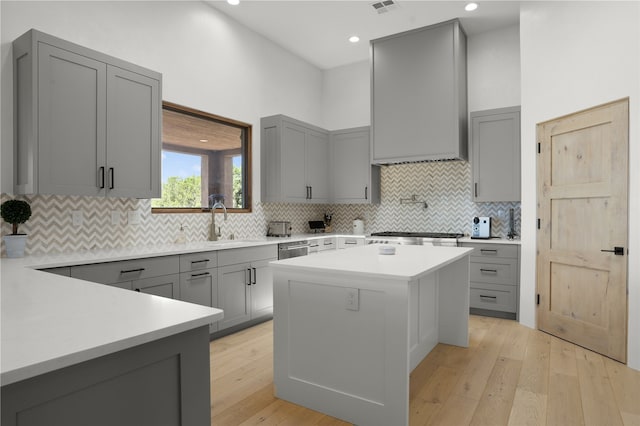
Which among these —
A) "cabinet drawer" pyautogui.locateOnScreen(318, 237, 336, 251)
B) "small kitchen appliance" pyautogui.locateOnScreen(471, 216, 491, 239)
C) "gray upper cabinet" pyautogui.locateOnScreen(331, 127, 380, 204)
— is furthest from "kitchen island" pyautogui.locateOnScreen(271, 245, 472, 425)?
"gray upper cabinet" pyautogui.locateOnScreen(331, 127, 380, 204)

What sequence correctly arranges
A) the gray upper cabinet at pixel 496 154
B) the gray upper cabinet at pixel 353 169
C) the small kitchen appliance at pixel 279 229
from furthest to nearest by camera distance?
the gray upper cabinet at pixel 353 169 → the small kitchen appliance at pixel 279 229 → the gray upper cabinet at pixel 496 154

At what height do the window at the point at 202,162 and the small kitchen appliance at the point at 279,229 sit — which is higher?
the window at the point at 202,162

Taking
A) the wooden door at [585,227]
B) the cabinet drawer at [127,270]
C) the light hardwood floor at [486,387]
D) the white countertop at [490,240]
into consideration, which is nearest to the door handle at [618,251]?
the wooden door at [585,227]

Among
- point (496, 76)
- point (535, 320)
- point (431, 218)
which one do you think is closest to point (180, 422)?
point (535, 320)

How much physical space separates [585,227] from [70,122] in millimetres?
4338

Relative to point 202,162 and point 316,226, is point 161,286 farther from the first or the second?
point 316,226

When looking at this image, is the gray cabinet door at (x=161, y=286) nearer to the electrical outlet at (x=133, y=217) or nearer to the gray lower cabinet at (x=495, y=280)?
the electrical outlet at (x=133, y=217)

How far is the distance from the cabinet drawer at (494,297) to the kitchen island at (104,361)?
4.01 m

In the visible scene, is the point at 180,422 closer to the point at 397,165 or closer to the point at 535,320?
the point at 535,320

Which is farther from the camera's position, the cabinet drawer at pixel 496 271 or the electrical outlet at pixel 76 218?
the cabinet drawer at pixel 496 271

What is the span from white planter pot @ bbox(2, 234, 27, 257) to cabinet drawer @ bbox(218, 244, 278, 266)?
4.88ft

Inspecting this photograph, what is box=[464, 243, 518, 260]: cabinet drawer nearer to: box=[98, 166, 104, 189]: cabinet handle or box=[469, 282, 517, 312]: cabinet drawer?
box=[469, 282, 517, 312]: cabinet drawer

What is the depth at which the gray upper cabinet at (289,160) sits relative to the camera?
16.4ft

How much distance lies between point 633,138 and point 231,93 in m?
4.00
